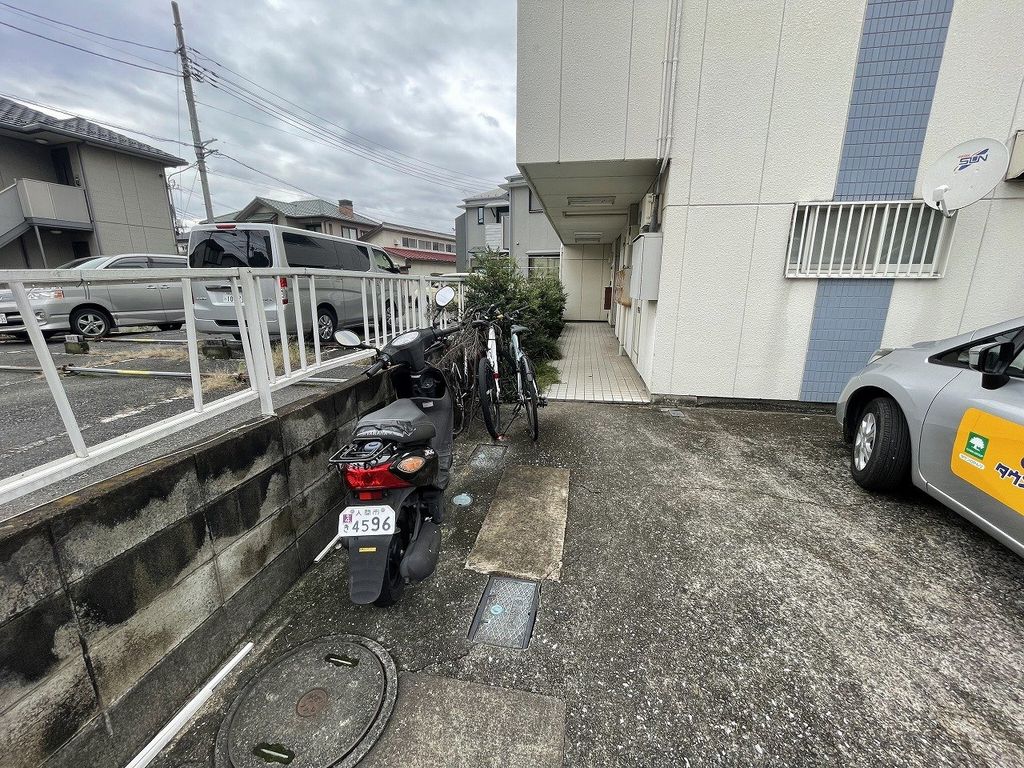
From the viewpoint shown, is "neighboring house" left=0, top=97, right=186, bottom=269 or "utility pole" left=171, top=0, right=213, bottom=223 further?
"utility pole" left=171, top=0, right=213, bottom=223

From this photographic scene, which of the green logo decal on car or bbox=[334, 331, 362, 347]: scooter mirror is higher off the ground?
bbox=[334, 331, 362, 347]: scooter mirror

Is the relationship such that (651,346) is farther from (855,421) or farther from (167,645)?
(167,645)

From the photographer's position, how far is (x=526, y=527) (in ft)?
8.45

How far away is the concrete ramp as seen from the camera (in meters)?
2.25

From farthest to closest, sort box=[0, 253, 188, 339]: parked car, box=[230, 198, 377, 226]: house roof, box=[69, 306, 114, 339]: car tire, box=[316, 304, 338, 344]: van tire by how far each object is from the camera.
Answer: box=[230, 198, 377, 226]: house roof < box=[69, 306, 114, 339]: car tire < box=[0, 253, 188, 339]: parked car < box=[316, 304, 338, 344]: van tire

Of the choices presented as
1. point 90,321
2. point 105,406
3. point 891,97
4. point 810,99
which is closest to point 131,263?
point 90,321

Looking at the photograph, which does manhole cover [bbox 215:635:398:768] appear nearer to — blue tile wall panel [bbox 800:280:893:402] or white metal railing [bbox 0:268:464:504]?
white metal railing [bbox 0:268:464:504]

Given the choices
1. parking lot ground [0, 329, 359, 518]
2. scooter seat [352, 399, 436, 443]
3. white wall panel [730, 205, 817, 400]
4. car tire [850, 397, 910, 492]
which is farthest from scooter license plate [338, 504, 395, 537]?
white wall panel [730, 205, 817, 400]

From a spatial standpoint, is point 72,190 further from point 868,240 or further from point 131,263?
point 868,240

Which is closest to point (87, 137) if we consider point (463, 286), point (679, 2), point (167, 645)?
point (463, 286)

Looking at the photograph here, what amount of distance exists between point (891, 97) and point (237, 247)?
720 cm

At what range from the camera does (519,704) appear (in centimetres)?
152

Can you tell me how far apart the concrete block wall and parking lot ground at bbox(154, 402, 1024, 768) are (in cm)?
18

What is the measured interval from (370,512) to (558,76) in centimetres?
456
